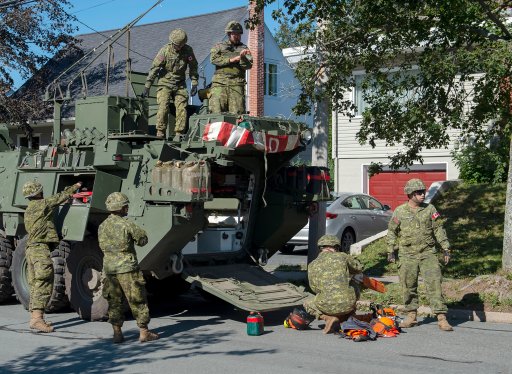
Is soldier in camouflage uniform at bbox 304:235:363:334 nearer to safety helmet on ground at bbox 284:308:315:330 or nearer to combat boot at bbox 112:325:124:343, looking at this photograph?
safety helmet on ground at bbox 284:308:315:330

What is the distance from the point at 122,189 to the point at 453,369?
4779mm

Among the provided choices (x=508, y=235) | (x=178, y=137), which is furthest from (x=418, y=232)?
(x=178, y=137)

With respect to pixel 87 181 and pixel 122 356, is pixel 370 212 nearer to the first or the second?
pixel 87 181

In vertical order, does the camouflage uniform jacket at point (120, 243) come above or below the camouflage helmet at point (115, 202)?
below

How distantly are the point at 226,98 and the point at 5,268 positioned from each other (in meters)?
4.02

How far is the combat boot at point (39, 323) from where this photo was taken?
998 centimetres

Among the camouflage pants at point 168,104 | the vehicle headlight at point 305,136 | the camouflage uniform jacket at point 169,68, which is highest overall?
the camouflage uniform jacket at point 169,68

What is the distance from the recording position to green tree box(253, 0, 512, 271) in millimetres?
11844

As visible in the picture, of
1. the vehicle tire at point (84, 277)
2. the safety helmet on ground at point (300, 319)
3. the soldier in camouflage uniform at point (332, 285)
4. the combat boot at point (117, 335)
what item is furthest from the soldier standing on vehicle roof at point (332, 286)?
the vehicle tire at point (84, 277)

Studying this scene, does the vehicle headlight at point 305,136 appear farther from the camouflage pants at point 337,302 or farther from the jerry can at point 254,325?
the jerry can at point 254,325

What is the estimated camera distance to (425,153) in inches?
954

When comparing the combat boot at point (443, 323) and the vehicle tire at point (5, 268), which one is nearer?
the combat boot at point (443, 323)

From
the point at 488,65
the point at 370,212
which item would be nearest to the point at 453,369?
the point at 488,65

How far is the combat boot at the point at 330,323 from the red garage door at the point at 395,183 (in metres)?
15.4
